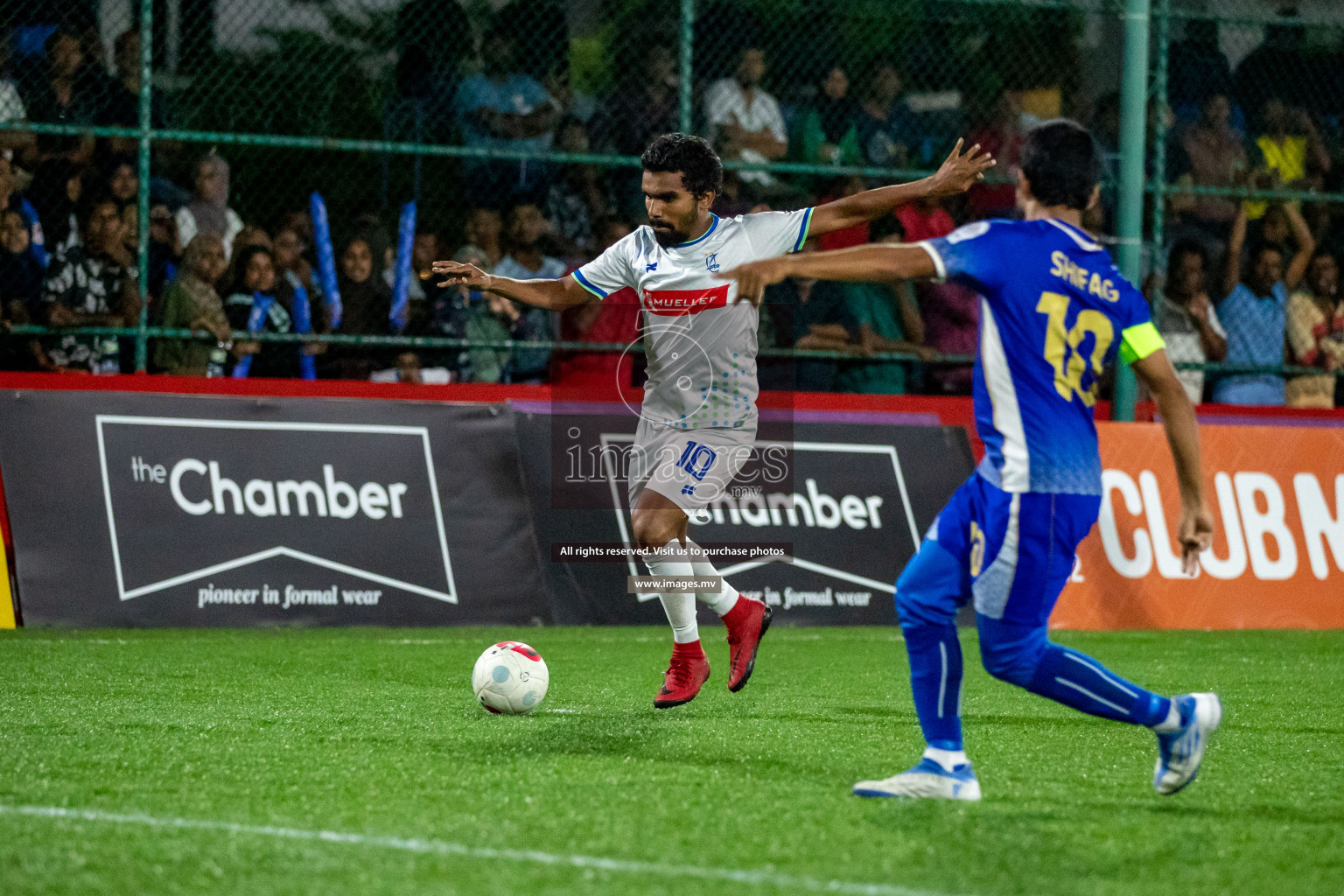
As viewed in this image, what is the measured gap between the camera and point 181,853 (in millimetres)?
3611

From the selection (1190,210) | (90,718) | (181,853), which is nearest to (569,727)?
(90,718)

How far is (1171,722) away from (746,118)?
324 inches

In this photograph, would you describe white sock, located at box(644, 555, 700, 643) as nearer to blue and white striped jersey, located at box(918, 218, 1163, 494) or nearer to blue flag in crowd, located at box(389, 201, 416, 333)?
blue and white striped jersey, located at box(918, 218, 1163, 494)

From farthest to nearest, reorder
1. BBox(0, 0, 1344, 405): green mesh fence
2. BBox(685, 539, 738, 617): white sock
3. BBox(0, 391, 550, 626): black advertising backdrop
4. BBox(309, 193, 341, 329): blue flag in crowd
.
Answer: BBox(309, 193, 341, 329): blue flag in crowd → BBox(0, 0, 1344, 405): green mesh fence → BBox(0, 391, 550, 626): black advertising backdrop → BBox(685, 539, 738, 617): white sock

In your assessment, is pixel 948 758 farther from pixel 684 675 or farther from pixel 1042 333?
pixel 684 675

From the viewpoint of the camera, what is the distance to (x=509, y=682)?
6.02 meters

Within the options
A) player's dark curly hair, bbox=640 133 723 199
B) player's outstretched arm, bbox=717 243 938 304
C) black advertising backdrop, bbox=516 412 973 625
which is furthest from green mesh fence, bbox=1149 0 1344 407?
player's outstretched arm, bbox=717 243 938 304

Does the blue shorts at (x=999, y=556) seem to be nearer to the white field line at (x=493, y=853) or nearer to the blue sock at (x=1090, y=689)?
the blue sock at (x=1090, y=689)

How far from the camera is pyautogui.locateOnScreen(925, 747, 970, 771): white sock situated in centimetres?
445

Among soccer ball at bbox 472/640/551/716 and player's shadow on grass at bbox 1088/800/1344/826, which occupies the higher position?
player's shadow on grass at bbox 1088/800/1344/826

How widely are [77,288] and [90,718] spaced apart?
16.7ft

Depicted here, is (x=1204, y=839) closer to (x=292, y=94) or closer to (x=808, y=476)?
(x=808, y=476)

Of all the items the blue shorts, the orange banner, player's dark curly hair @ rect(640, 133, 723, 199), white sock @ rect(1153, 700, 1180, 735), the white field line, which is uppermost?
player's dark curly hair @ rect(640, 133, 723, 199)

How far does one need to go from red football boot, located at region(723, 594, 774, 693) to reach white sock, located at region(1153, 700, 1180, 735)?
240cm
